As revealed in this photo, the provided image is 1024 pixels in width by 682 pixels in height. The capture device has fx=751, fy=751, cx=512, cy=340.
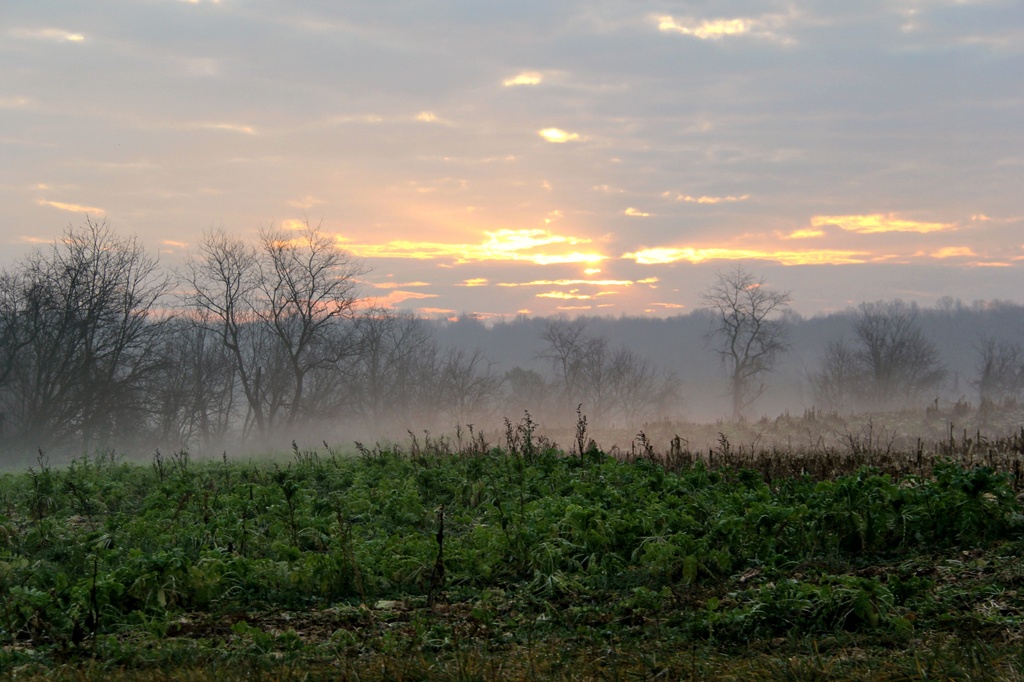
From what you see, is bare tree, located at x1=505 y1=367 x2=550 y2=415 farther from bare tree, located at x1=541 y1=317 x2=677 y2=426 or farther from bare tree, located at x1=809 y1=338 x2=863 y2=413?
bare tree, located at x1=809 y1=338 x2=863 y2=413

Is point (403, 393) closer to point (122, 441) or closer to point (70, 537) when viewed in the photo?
point (122, 441)

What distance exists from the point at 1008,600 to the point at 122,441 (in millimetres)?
49308

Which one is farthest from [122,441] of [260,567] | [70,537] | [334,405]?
[260,567]

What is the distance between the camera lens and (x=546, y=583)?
20.8ft

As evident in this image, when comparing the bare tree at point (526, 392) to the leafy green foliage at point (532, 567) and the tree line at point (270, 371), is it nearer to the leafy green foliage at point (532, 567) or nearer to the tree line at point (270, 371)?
the tree line at point (270, 371)

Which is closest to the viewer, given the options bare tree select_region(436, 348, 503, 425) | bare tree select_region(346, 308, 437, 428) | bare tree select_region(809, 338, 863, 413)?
bare tree select_region(346, 308, 437, 428)

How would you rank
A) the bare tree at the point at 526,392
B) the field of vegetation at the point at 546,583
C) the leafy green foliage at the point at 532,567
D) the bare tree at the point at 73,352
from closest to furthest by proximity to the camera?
the field of vegetation at the point at 546,583 → the leafy green foliage at the point at 532,567 → the bare tree at the point at 73,352 → the bare tree at the point at 526,392

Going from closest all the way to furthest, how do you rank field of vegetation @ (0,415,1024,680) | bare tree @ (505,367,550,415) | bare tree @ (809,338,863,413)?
field of vegetation @ (0,415,1024,680), bare tree @ (809,338,863,413), bare tree @ (505,367,550,415)

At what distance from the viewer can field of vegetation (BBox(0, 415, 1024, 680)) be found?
15.7ft

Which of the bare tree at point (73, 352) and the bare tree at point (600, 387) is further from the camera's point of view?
the bare tree at point (600, 387)

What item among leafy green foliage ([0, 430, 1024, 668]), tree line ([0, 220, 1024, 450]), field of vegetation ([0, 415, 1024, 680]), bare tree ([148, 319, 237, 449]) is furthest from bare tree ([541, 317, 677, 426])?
field of vegetation ([0, 415, 1024, 680])

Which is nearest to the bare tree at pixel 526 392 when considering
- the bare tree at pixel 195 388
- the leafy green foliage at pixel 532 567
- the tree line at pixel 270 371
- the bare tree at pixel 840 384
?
the tree line at pixel 270 371

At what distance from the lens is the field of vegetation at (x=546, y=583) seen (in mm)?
4773

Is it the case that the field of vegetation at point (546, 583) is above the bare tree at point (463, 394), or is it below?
above
